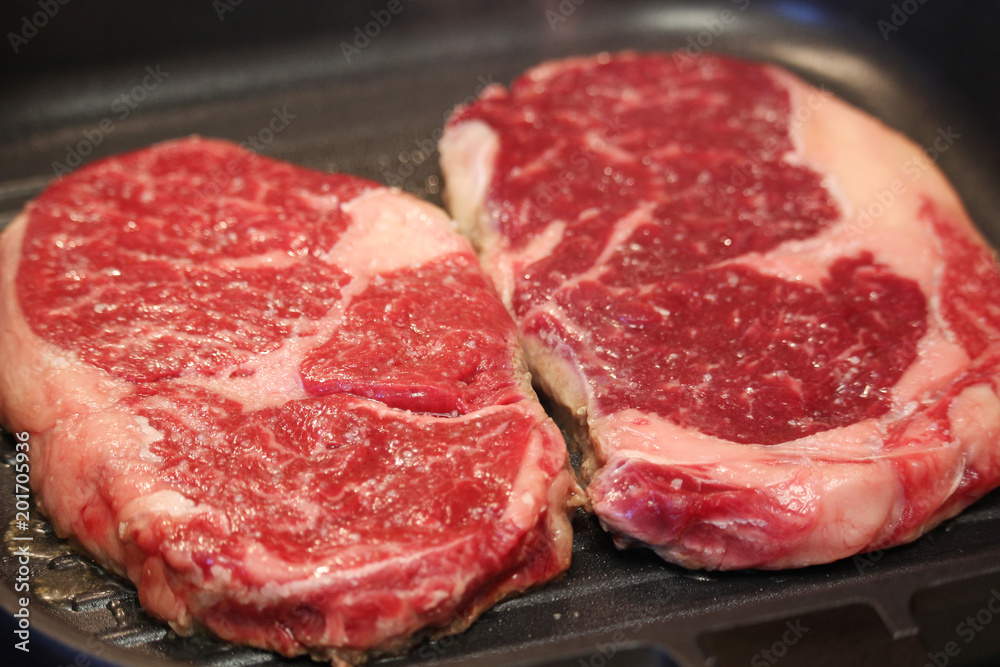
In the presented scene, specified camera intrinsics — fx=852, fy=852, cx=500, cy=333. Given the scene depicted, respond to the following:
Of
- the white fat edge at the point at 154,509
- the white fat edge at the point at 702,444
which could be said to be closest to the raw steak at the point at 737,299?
the white fat edge at the point at 702,444

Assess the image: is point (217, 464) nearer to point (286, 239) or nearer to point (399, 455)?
point (399, 455)

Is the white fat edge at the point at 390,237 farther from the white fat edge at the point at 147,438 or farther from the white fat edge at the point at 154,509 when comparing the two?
the white fat edge at the point at 154,509

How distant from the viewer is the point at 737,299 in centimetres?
292

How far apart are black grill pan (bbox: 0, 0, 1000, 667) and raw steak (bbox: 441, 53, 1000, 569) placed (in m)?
0.17

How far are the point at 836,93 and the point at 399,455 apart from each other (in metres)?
Result: 3.09

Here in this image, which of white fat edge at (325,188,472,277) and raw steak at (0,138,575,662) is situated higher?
white fat edge at (325,188,472,277)

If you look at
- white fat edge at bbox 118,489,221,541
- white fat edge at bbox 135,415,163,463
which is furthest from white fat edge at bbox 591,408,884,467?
white fat edge at bbox 135,415,163,463

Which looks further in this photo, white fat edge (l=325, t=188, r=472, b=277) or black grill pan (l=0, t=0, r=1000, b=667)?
white fat edge (l=325, t=188, r=472, b=277)

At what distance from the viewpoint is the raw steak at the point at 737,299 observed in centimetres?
244

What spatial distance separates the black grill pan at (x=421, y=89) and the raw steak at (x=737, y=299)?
6.6 inches

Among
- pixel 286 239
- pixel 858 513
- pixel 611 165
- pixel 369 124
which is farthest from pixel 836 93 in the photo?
pixel 286 239

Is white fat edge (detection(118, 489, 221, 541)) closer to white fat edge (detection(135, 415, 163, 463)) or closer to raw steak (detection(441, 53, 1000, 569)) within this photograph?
white fat edge (detection(135, 415, 163, 463))

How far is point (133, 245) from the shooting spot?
2961 mm

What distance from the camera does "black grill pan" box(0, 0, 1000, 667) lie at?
8.15 ft
